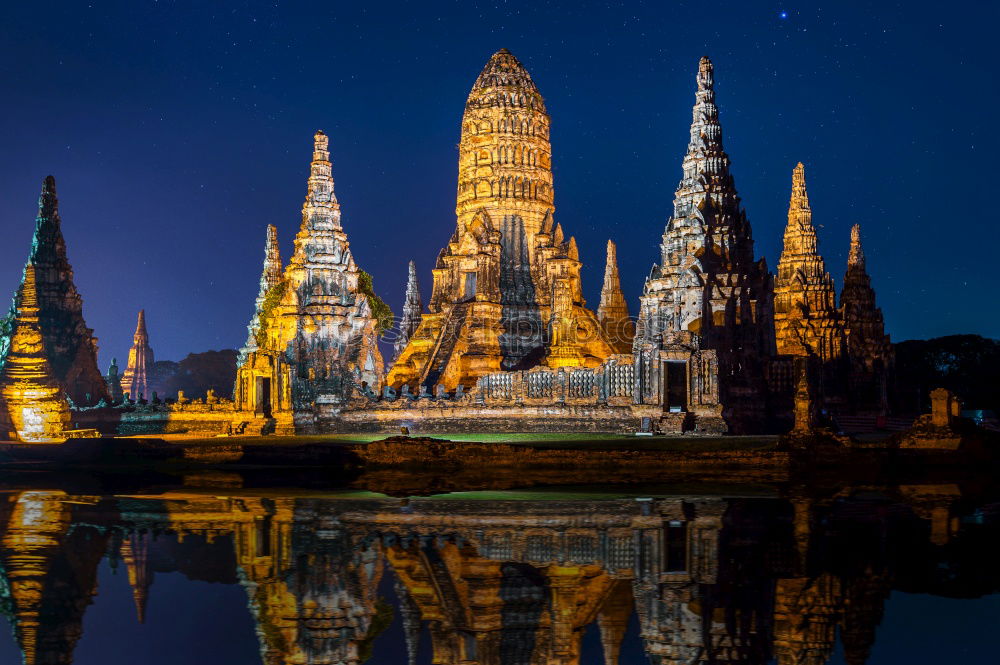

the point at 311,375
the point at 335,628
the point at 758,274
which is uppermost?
the point at 758,274

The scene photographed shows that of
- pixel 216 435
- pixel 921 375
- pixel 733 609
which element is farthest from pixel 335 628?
pixel 921 375

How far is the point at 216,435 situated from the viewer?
33781 mm

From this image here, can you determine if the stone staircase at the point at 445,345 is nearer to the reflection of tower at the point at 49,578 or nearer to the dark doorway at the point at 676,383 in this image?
the dark doorway at the point at 676,383

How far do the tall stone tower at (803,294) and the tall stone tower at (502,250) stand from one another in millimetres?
9779

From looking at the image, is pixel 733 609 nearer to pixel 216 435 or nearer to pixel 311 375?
pixel 216 435

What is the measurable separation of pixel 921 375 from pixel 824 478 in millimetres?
51939

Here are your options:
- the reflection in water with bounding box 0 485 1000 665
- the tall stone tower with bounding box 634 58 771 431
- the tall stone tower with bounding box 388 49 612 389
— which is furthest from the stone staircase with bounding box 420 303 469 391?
the reflection in water with bounding box 0 485 1000 665

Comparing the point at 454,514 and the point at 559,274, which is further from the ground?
the point at 559,274

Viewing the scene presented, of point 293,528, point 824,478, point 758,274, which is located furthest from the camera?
point 758,274

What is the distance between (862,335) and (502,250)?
16.5 metres

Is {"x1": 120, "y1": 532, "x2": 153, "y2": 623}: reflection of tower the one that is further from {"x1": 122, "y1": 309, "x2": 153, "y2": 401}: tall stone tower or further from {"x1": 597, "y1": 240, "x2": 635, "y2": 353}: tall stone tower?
{"x1": 122, "y1": 309, "x2": 153, "y2": 401}: tall stone tower

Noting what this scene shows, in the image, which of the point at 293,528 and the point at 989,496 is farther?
the point at 989,496

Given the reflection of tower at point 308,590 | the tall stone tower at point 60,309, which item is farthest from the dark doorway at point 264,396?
the reflection of tower at point 308,590

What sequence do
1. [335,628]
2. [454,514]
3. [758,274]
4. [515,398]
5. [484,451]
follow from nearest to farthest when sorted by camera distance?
[335,628], [454,514], [484,451], [515,398], [758,274]
